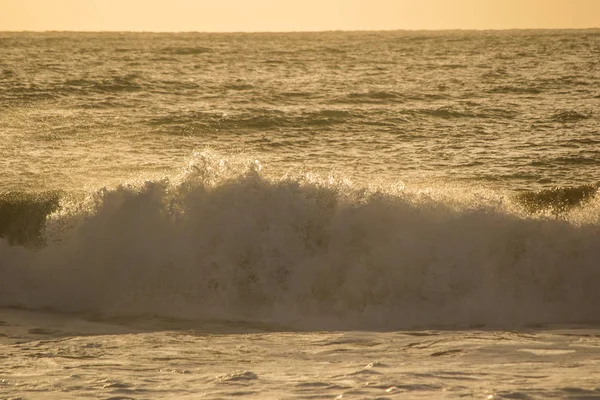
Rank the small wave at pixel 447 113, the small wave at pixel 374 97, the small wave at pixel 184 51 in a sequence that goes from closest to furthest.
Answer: the small wave at pixel 447 113 → the small wave at pixel 374 97 → the small wave at pixel 184 51

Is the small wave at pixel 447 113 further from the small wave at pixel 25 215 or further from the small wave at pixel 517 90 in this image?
the small wave at pixel 25 215

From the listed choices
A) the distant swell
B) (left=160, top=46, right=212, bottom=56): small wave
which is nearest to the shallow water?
the distant swell

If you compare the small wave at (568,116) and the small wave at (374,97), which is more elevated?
the small wave at (374,97)

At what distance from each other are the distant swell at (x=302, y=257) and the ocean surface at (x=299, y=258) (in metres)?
0.03

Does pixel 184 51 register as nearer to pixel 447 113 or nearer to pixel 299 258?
pixel 447 113

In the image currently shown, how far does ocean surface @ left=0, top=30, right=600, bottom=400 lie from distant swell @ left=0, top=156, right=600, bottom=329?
27 mm

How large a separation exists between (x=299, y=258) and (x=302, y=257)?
40mm

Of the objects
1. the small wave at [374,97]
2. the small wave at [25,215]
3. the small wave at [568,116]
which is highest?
the small wave at [374,97]

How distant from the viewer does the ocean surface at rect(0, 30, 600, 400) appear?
7488mm

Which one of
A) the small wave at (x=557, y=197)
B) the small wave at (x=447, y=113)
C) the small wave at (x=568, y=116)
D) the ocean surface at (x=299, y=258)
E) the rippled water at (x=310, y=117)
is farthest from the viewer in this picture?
the small wave at (x=447, y=113)

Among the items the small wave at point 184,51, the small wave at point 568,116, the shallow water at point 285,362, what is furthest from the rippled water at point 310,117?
the shallow water at point 285,362

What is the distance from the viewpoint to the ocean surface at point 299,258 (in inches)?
295

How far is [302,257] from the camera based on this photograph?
1103cm

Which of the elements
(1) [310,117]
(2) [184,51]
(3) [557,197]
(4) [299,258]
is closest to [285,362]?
(4) [299,258]
